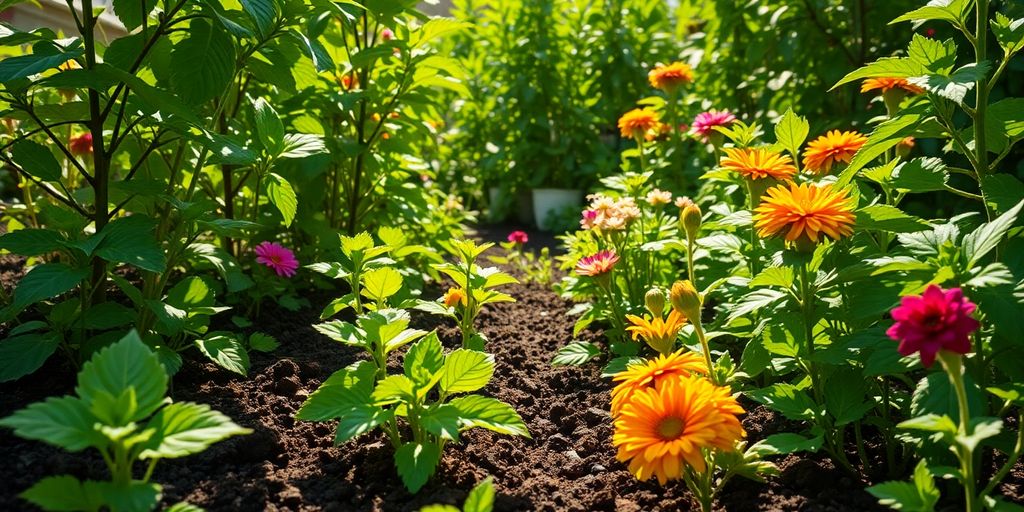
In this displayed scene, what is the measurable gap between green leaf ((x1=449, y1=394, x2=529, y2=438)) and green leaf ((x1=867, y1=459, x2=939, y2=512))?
0.56 m

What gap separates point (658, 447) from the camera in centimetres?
113

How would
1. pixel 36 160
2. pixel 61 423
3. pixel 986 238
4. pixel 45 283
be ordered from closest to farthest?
pixel 61 423 → pixel 986 238 → pixel 45 283 → pixel 36 160

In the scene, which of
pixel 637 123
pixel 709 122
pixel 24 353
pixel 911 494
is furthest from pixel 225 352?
pixel 637 123

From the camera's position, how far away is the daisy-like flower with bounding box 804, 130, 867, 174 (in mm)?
1688

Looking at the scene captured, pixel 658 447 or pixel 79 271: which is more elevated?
pixel 79 271

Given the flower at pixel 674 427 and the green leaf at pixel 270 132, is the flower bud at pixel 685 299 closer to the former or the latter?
the flower at pixel 674 427

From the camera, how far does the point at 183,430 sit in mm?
1004

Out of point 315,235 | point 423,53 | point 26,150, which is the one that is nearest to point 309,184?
point 315,235

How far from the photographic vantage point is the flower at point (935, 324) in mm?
919

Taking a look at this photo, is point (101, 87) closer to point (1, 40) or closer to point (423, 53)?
point (1, 40)

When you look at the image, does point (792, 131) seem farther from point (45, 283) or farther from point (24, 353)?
point (24, 353)

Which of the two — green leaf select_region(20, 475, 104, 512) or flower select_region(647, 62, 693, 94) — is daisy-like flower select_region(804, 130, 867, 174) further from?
green leaf select_region(20, 475, 104, 512)

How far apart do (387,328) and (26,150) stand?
962 millimetres

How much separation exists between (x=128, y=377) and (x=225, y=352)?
2.25 feet
